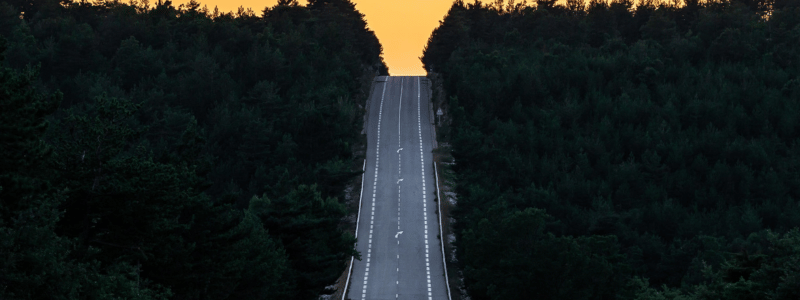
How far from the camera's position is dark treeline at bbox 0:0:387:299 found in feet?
88.8

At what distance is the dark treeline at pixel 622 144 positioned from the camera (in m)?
57.9

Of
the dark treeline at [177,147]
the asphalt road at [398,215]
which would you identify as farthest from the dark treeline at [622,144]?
the dark treeline at [177,147]

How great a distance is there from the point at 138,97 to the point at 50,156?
84559mm

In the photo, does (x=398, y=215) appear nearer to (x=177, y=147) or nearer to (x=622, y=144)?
(x=622, y=144)

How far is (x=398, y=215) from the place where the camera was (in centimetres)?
8025

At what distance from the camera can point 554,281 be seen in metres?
56.7

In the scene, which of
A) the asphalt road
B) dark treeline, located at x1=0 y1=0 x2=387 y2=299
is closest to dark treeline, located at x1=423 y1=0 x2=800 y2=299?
the asphalt road

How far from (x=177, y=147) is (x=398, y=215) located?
4188 centimetres

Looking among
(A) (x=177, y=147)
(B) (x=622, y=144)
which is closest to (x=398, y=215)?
(B) (x=622, y=144)

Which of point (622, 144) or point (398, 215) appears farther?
point (622, 144)

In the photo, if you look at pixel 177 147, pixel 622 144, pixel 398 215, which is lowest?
pixel 398 215

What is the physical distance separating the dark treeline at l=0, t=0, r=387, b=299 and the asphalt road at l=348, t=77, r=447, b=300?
341 cm

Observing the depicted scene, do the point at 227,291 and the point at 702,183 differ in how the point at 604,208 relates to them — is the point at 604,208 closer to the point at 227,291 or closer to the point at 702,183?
the point at 702,183

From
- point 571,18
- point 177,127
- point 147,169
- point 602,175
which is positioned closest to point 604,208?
point 602,175
